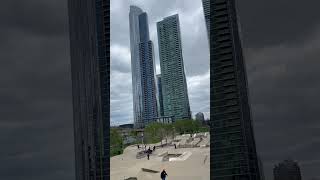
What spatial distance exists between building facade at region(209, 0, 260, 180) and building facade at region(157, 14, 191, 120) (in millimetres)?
90455

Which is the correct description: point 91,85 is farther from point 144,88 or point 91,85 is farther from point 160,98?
point 144,88

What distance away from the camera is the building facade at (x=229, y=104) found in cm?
5591

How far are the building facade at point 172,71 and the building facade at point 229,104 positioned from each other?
3561 inches

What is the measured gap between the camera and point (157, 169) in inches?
3004

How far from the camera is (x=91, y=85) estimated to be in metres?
66.1

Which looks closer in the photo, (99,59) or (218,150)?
(218,150)

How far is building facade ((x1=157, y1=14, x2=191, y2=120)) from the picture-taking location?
152625mm

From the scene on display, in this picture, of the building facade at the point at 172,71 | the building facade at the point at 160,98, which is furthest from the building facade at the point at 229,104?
the building facade at the point at 160,98

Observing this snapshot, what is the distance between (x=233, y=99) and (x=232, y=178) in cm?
1172

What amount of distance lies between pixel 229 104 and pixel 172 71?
3968 inches

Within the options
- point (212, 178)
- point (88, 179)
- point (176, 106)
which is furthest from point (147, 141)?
point (212, 178)

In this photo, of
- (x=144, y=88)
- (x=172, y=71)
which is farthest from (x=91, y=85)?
(x=144, y=88)

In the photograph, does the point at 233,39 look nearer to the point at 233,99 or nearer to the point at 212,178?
the point at 233,99

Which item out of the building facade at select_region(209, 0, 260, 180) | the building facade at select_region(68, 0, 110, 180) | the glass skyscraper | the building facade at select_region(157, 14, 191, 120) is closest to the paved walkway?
the building facade at select_region(68, 0, 110, 180)
